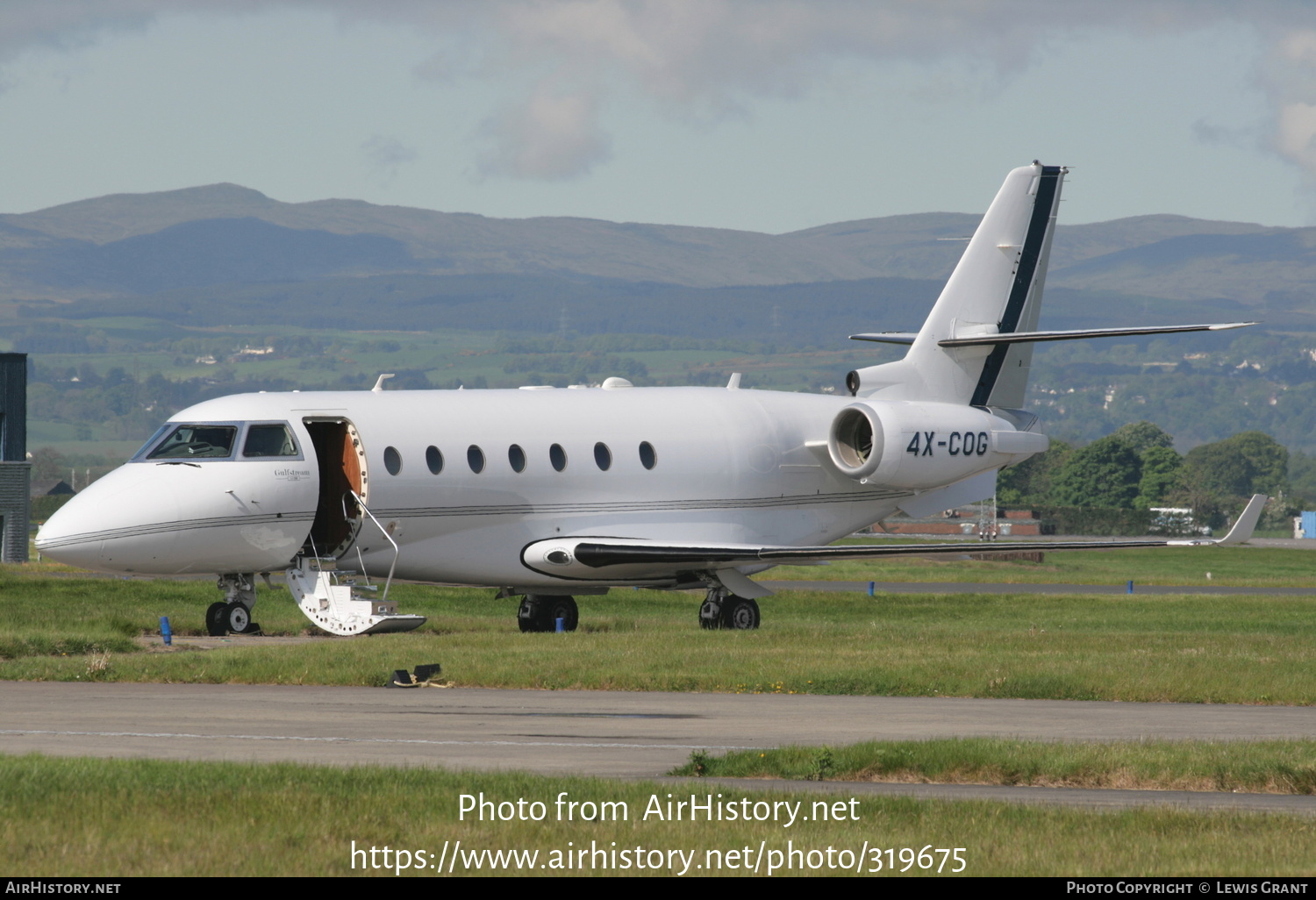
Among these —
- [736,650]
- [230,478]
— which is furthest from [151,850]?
[230,478]

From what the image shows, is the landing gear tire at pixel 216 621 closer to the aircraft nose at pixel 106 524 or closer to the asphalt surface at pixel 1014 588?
the aircraft nose at pixel 106 524

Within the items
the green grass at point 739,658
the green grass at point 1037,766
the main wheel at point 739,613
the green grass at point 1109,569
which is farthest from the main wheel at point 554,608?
the green grass at point 1109,569

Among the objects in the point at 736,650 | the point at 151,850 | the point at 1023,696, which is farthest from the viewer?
the point at 736,650

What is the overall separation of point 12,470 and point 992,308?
5185 cm

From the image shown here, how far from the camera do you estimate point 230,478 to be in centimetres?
2720

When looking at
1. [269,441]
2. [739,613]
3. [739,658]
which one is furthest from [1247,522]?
[269,441]

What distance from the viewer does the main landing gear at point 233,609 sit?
2832 centimetres

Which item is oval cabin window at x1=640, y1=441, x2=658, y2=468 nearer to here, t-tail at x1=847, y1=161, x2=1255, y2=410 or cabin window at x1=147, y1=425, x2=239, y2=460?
t-tail at x1=847, y1=161, x2=1255, y2=410

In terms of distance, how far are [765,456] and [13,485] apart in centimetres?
5116

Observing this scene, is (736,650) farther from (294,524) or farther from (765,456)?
(765,456)

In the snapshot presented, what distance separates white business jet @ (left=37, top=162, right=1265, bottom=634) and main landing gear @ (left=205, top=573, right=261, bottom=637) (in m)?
0.04

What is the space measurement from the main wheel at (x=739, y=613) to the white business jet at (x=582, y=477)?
3 centimetres

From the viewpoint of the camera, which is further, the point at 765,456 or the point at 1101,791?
the point at 765,456

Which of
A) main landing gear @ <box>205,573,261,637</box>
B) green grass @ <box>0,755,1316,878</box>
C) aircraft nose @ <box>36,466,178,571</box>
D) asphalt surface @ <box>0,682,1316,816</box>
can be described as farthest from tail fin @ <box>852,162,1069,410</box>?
green grass @ <box>0,755,1316,878</box>
